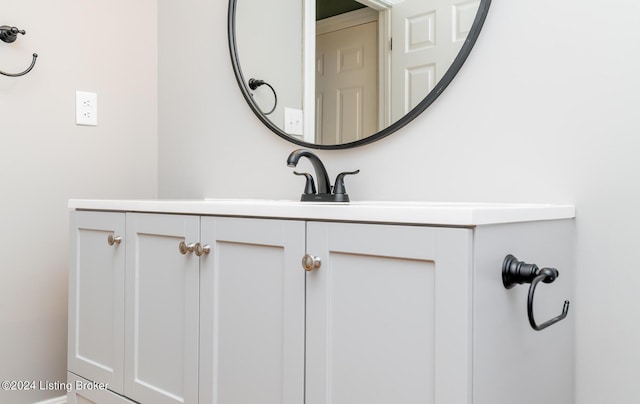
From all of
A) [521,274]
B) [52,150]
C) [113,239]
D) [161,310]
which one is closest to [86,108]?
[52,150]

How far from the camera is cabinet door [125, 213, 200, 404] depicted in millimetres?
1222

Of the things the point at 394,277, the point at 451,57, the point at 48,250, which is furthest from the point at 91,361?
the point at 451,57

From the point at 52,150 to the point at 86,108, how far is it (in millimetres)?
195

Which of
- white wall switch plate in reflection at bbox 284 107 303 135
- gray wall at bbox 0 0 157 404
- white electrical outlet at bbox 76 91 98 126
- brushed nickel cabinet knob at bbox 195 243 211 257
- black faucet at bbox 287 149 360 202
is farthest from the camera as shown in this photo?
white electrical outlet at bbox 76 91 98 126

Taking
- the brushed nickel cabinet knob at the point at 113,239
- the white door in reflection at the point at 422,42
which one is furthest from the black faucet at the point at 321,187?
the brushed nickel cabinet knob at the point at 113,239

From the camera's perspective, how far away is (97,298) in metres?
1.48

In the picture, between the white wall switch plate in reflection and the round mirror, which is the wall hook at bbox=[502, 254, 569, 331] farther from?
the white wall switch plate in reflection

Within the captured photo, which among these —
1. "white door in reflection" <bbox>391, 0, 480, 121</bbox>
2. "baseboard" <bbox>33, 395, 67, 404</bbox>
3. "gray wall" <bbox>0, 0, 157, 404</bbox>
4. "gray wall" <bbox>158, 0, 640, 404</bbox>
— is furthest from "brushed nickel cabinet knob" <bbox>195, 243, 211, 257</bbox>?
"baseboard" <bbox>33, 395, 67, 404</bbox>

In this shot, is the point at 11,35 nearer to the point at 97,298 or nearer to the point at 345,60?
the point at 97,298

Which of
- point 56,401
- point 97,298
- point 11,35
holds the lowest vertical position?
point 56,401

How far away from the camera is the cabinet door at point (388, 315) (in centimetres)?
78

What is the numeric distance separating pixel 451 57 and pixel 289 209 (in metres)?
0.56

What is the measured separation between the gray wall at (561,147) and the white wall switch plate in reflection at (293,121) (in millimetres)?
182

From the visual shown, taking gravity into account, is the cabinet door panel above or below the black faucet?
below
